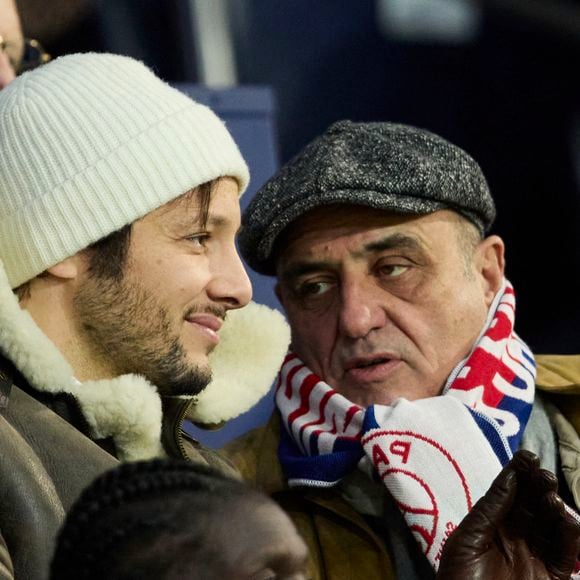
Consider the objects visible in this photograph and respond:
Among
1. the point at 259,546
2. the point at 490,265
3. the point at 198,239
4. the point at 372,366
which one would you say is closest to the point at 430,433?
the point at 372,366

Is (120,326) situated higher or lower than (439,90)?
higher

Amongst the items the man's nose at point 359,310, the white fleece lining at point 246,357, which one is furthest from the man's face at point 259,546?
the man's nose at point 359,310

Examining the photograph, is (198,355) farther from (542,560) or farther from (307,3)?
(307,3)

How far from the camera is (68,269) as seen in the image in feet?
6.87

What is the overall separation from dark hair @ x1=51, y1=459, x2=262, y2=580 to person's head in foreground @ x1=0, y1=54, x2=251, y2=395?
822 millimetres

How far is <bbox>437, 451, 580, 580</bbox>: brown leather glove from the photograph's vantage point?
1989 millimetres

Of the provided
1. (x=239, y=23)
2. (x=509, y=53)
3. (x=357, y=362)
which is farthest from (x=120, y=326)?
(x=509, y=53)

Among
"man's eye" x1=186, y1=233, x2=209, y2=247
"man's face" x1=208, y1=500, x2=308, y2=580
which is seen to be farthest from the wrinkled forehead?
"man's face" x1=208, y1=500, x2=308, y2=580

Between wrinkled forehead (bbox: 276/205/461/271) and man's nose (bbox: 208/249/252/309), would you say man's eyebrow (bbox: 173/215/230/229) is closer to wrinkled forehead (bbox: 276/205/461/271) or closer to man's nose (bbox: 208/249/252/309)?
man's nose (bbox: 208/249/252/309)

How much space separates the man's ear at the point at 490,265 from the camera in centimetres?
283

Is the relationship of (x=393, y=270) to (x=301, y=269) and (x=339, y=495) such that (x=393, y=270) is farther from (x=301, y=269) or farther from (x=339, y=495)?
(x=339, y=495)

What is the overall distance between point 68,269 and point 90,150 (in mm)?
199

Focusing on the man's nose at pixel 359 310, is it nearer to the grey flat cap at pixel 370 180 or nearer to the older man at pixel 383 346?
the older man at pixel 383 346

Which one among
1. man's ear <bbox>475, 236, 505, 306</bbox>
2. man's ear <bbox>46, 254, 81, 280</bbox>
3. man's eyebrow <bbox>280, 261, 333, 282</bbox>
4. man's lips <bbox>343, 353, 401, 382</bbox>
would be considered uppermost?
man's ear <bbox>46, 254, 81, 280</bbox>
